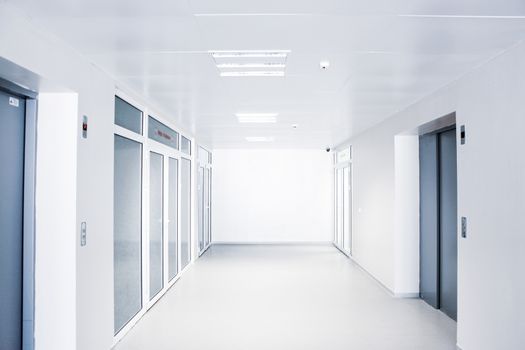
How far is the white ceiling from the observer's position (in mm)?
2607

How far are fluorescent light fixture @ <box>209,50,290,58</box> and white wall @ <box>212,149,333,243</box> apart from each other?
30.8ft

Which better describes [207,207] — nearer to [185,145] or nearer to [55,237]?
[185,145]

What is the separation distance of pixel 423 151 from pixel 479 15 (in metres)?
3.96

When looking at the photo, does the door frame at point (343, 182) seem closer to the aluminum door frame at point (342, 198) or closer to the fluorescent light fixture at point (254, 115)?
the aluminum door frame at point (342, 198)

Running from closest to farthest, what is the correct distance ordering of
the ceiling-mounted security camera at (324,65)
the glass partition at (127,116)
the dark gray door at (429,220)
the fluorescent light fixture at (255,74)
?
the ceiling-mounted security camera at (324,65) < the fluorescent light fixture at (255,74) < the glass partition at (127,116) < the dark gray door at (429,220)

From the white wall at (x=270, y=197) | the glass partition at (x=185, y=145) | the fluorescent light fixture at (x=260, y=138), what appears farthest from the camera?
the white wall at (x=270, y=197)

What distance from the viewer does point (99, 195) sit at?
390cm

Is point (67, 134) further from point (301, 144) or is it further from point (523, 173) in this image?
point (301, 144)

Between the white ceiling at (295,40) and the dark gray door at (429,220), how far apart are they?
1.28m

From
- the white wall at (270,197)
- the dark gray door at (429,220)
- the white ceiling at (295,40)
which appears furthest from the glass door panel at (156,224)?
the white wall at (270,197)

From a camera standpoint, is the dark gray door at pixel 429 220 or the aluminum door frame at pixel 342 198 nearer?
the dark gray door at pixel 429 220

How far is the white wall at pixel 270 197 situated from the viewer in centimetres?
1301

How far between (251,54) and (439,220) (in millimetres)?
3970

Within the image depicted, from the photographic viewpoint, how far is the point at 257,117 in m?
7.05
